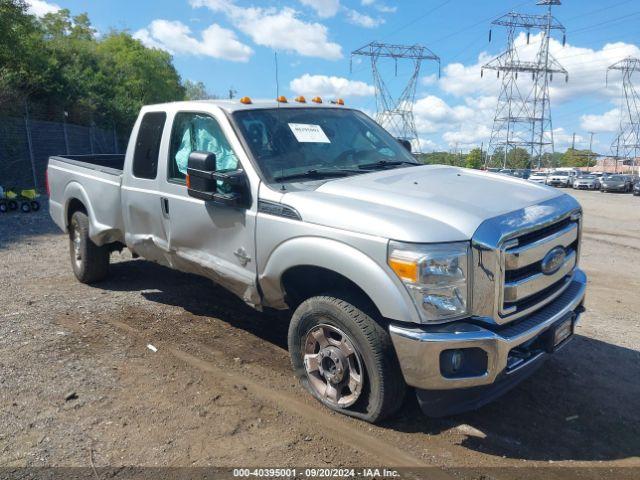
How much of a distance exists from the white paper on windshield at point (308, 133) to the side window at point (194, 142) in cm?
54

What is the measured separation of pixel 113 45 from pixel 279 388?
159ft

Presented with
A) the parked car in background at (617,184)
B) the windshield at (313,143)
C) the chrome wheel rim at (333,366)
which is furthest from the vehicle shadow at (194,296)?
the parked car in background at (617,184)

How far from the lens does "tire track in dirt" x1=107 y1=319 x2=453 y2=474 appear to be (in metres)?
3.17

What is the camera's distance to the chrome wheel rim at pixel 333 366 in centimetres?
344

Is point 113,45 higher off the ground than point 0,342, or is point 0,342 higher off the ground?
point 113,45

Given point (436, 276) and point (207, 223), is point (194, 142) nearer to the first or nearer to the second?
point (207, 223)

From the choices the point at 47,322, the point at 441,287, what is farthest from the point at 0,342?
the point at 441,287

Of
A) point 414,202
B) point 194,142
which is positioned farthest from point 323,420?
point 194,142

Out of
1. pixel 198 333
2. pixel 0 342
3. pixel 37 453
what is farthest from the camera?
pixel 198 333

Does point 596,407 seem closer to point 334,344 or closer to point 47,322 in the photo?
point 334,344

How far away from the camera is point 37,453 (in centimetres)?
318

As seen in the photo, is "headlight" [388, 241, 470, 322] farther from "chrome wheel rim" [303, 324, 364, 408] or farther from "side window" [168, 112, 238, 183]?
"side window" [168, 112, 238, 183]

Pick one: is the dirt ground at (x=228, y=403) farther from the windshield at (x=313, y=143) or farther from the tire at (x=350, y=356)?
the windshield at (x=313, y=143)

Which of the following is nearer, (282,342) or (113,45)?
(282,342)
